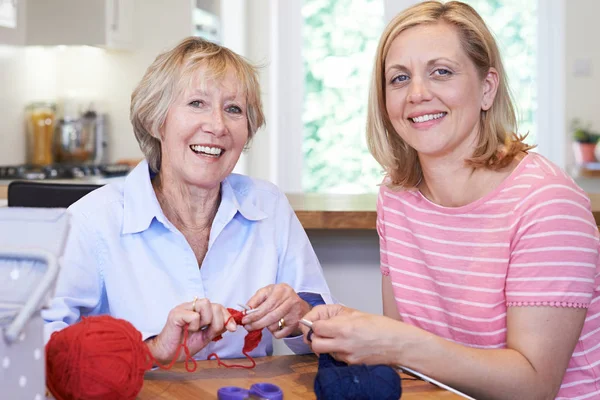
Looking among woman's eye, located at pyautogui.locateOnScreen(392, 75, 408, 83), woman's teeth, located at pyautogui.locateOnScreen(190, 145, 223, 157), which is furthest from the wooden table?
woman's eye, located at pyautogui.locateOnScreen(392, 75, 408, 83)

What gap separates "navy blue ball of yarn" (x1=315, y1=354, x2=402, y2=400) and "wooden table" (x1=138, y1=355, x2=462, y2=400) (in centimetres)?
15

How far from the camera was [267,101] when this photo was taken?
615 cm

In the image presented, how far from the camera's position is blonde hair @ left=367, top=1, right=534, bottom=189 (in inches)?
→ 62.6

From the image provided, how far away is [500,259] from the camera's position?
1.51m

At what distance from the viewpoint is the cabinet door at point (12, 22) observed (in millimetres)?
3967

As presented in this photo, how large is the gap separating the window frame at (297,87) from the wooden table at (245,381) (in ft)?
15.3

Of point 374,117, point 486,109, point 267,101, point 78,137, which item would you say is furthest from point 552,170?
point 267,101

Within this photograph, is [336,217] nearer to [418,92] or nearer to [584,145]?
[418,92]

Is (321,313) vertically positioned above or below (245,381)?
above

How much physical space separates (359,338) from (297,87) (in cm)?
531

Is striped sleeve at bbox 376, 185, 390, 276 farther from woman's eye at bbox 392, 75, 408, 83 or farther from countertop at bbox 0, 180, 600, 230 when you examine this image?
countertop at bbox 0, 180, 600, 230

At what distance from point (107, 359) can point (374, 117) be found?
870 millimetres

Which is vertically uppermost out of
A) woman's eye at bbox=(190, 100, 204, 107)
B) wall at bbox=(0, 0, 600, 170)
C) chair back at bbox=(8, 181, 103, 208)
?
wall at bbox=(0, 0, 600, 170)

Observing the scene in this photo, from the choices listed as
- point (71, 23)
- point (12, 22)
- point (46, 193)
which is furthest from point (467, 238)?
point (71, 23)
